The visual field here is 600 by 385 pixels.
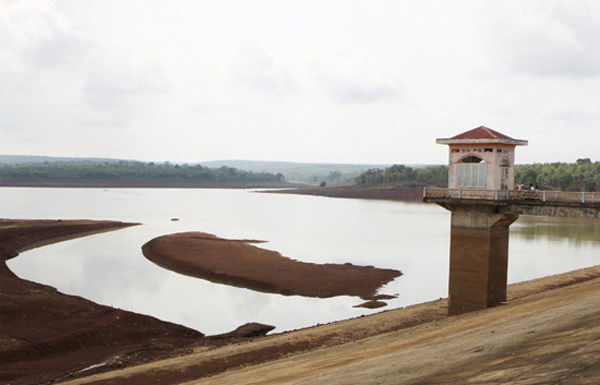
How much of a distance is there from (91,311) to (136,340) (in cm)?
561

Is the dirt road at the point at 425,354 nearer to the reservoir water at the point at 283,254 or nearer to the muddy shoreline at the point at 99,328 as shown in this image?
the muddy shoreline at the point at 99,328

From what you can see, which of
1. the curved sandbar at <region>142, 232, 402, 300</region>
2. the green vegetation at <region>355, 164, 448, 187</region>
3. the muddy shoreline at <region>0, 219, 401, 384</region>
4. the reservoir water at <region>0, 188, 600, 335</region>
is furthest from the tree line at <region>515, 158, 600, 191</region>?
the muddy shoreline at <region>0, 219, 401, 384</region>

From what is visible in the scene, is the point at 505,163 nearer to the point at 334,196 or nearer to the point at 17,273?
the point at 17,273

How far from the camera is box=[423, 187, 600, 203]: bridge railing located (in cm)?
2325

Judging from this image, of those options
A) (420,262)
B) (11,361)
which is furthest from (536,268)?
(11,361)

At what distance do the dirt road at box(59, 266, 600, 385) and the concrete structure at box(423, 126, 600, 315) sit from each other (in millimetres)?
3073

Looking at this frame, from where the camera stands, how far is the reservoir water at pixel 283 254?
111ft

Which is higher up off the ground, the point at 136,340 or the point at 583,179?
the point at 583,179

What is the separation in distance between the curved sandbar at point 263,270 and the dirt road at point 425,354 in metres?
10.5

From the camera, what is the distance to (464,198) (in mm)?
26031

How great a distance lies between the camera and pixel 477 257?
25531 millimetres

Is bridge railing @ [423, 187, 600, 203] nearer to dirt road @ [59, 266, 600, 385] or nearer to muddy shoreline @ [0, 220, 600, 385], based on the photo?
muddy shoreline @ [0, 220, 600, 385]

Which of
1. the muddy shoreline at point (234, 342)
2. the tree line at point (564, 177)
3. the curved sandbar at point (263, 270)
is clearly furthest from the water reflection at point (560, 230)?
the tree line at point (564, 177)

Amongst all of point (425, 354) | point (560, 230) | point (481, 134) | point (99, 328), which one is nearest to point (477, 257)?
point (481, 134)
